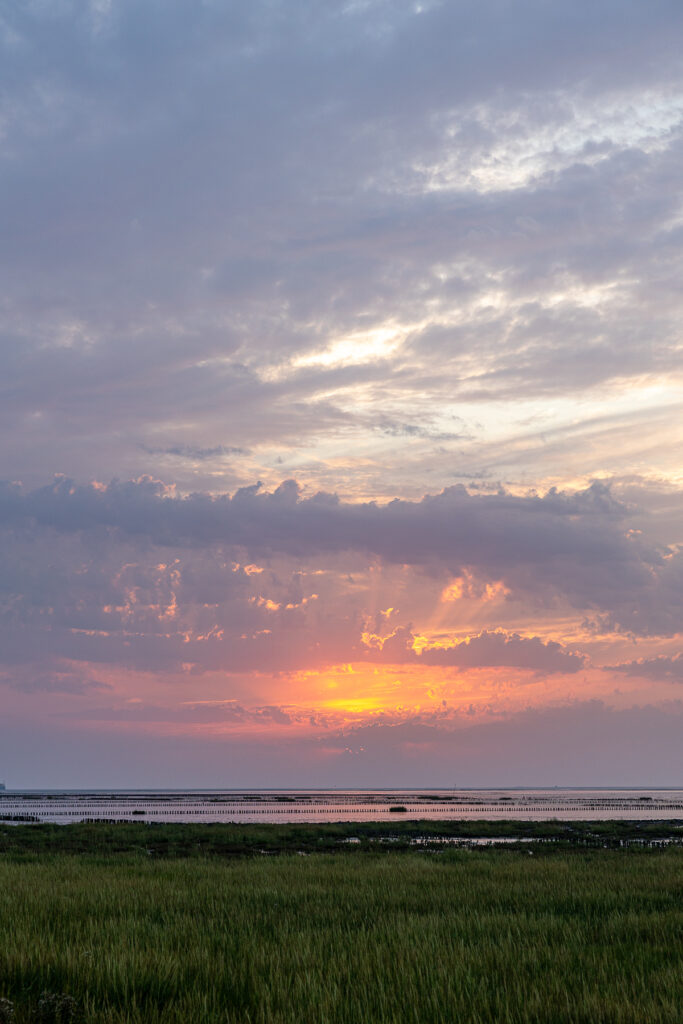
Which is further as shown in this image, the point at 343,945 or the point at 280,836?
the point at 280,836

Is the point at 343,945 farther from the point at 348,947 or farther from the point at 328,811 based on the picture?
the point at 328,811

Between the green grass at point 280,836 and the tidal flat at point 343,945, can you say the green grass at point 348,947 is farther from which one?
the green grass at point 280,836

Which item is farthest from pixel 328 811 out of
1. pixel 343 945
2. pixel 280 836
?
pixel 343 945

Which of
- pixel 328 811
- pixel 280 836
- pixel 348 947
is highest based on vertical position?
pixel 348 947

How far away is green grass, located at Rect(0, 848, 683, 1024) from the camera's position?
7387mm

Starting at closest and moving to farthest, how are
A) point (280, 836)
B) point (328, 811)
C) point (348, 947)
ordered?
point (348, 947)
point (280, 836)
point (328, 811)

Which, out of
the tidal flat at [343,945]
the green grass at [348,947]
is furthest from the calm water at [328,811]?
the green grass at [348,947]

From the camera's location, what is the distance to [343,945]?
1083 cm

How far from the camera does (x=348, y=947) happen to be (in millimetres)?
10758

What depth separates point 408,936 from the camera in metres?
11.3

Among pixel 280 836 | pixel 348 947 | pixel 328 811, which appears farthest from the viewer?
pixel 328 811

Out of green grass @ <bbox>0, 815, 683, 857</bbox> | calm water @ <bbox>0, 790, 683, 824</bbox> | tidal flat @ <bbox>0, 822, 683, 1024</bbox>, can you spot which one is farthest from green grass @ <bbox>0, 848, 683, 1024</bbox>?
calm water @ <bbox>0, 790, 683, 824</bbox>

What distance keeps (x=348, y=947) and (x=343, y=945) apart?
0.10 m

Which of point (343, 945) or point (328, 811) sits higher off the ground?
point (343, 945)
